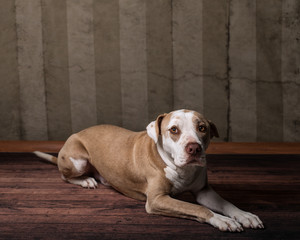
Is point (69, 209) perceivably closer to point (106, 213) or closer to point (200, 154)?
point (106, 213)

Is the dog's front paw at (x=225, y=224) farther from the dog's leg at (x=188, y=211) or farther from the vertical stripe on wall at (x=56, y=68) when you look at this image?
the vertical stripe on wall at (x=56, y=68)

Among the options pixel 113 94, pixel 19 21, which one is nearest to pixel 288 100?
pixel 113 94

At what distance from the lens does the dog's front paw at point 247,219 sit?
1.90 metres

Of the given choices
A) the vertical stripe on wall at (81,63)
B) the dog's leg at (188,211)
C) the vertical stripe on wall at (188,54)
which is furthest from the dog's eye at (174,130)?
the vertical stripe on wall at (81,63)

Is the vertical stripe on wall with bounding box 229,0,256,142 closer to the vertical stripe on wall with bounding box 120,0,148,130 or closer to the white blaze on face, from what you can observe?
the vertical stripe on wall with bounding box 120,0,148,130

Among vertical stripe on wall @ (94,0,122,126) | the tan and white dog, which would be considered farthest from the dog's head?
vertical stripe on wall @ (94,0,122,126)

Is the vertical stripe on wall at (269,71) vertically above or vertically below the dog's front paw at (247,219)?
above

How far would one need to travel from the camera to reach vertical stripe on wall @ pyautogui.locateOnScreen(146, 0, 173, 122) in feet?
12.4

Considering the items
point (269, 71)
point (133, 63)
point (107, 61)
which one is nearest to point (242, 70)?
point (269, 71)

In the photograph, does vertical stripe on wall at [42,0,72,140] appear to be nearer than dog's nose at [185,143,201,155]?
No

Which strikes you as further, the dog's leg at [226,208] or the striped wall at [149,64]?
the striped wall at [149,64]

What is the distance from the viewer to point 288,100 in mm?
3771

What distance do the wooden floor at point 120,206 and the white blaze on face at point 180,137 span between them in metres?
0.37

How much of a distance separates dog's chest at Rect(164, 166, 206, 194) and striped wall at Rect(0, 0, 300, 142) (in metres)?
1.79
